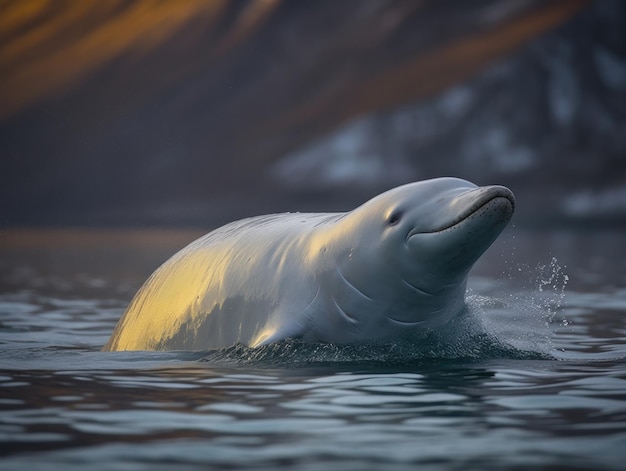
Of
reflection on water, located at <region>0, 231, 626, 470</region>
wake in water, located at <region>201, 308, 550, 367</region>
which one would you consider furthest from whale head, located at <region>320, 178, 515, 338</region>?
reflection on water, located at <region>0, 231, 626, 470</region>

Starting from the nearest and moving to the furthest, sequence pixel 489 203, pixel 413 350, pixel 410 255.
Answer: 1. pixel 489 203
2. pixel 410 255
3. pixel 413 350

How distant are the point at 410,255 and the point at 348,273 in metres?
0.87

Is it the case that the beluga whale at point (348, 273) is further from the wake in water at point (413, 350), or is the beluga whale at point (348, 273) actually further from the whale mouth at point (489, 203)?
the wake in water at point (413, 350)

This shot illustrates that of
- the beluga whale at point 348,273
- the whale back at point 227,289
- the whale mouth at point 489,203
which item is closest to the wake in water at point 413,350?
the beluga whale at point 348,273

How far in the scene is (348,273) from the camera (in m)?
13.9

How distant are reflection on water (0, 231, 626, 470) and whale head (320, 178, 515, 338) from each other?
49 cm

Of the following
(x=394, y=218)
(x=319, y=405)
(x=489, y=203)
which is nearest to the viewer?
(x=319, y=405)

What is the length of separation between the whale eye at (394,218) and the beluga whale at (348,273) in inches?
0.5

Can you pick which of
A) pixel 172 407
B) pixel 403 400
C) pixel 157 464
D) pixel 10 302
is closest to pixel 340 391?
pixel 403 400

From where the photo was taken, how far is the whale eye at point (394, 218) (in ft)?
44.7

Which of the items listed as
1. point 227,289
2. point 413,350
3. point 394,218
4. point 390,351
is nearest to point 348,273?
point 394,218

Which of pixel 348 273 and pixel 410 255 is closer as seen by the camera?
pixel 410 255

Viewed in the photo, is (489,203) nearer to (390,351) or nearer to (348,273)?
(348,273)

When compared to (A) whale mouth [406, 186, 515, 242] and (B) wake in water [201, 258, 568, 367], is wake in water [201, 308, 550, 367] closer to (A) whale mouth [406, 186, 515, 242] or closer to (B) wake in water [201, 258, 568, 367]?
(B) wake in water [201, 258, 568, 367]
